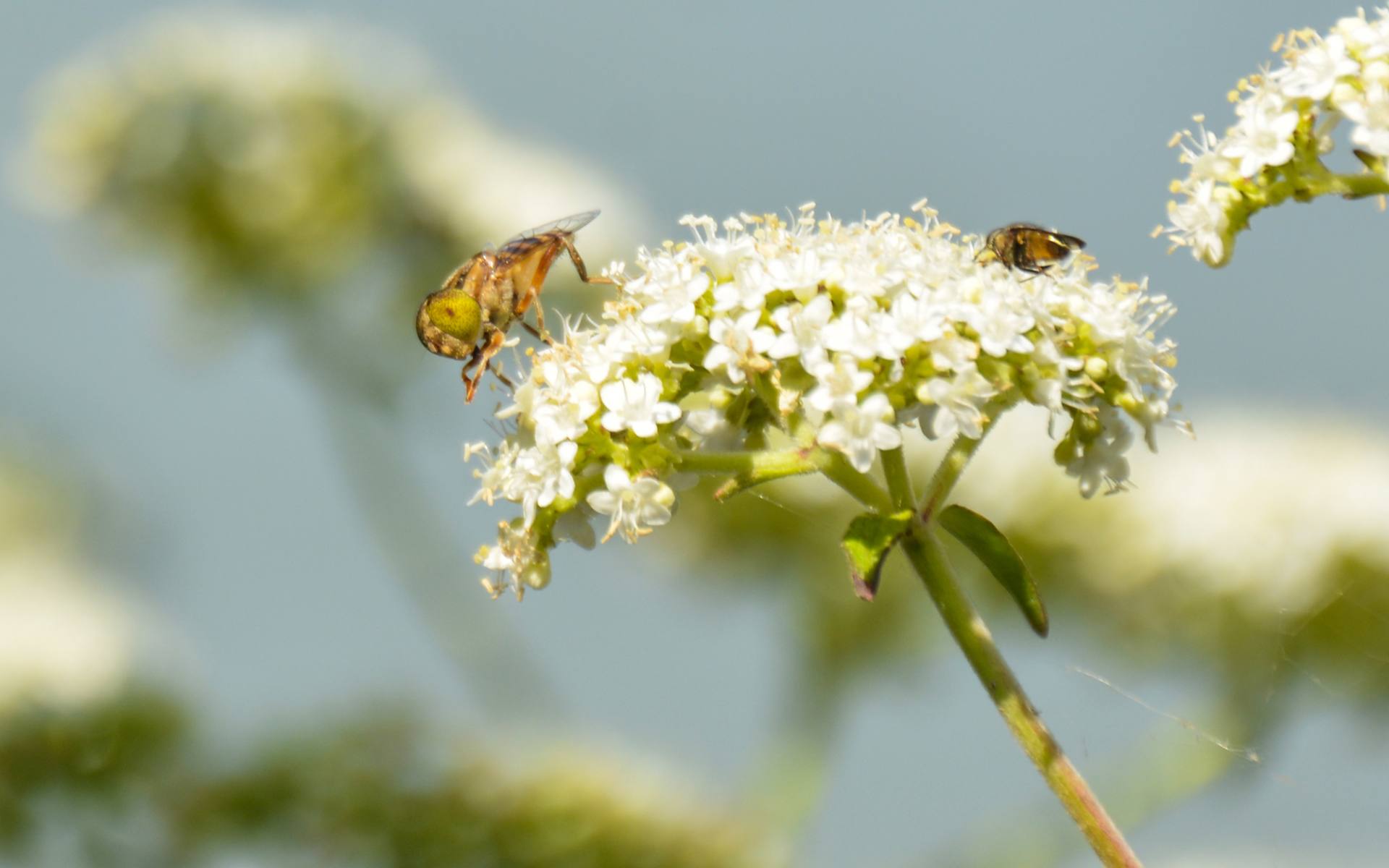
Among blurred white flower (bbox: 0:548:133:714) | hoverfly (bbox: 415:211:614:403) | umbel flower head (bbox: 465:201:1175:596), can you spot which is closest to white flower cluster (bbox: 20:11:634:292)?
blurred white flower (bbox: 0:548:133:714)

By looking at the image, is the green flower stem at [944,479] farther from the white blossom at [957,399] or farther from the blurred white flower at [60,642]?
the blurred white flower at [60,642]

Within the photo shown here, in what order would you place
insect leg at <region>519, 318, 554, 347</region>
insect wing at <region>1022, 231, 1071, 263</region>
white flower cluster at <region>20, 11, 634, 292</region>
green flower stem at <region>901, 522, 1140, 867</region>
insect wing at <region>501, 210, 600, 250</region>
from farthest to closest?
white flower cluster at <region>20, 11, 634, 292</region> → insect wing at <region>501, 210, 600, 250</region> → insect leg at <region>519, 318, 554, 347</region> → insect wing at <region>1022, 231, 1071, 263</region> → green flower stem at <region>901, 522, 1140, 867</region>

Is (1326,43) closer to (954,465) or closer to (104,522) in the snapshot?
(954,465)

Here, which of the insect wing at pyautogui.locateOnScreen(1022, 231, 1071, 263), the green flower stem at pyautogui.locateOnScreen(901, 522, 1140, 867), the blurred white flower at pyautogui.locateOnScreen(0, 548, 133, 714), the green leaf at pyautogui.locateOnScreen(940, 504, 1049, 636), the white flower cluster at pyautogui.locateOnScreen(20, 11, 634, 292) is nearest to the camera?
the green flower stem at pyautogui.locateOnScreen(901, 522, 1140, 867)

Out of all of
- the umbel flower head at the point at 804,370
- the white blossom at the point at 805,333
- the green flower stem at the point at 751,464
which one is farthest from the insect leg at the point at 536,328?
the white blossom at the point at 805,333

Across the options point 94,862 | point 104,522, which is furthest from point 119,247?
point 94,862

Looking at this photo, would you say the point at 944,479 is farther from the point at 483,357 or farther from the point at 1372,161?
the point at 483,357

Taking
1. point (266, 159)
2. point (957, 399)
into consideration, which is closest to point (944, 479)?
point (957, 399)

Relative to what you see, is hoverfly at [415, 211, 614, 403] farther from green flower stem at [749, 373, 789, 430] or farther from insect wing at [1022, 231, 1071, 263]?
insect wing at [1022, 231, 1071, 263]
